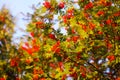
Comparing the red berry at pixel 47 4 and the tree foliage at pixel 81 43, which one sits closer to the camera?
the tree foliage at pixel 81 43

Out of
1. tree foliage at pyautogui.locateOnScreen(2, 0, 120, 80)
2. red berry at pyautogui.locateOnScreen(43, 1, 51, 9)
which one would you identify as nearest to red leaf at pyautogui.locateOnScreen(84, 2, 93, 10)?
tree foliage at pyautogui.locateOnScreen(2, 0, 120, 80)

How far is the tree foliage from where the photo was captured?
13211 millimetres

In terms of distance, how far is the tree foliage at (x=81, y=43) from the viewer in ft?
43.3

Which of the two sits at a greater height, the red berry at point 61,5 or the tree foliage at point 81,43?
the red berry at point 61,5

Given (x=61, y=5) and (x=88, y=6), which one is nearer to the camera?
(x=88, y=6)

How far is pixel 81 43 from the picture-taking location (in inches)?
529

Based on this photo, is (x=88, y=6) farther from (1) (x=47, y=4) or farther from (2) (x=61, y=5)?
(1) (x=47, y=4)

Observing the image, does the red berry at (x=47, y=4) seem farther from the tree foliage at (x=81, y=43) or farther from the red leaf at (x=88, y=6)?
the red leaf at (x=88, y=6)

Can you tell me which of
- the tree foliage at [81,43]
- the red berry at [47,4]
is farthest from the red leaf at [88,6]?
the red berry at [47,4]

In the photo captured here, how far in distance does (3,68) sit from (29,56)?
1763mm

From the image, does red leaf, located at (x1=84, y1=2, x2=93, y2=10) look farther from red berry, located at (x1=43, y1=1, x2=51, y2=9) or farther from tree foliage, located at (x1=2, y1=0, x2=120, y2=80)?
red berry, located at (x1=43, y1=1, x2=51, y2=9)

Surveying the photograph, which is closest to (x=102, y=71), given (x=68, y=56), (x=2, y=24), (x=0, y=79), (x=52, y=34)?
(x=68, y=56)

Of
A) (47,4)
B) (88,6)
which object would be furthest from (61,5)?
(88,6)

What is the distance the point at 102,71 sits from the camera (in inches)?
574
